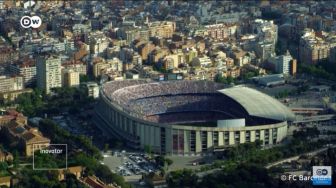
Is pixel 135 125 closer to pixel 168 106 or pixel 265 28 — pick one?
pixel 168 106

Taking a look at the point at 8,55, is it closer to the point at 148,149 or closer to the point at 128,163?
the point at 148,149

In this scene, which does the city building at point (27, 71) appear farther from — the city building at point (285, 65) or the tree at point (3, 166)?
the tree at point (3, 166)

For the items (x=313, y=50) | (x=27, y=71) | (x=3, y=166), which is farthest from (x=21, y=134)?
(x=313, y=50)

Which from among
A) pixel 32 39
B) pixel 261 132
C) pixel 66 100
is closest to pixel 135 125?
pixel 261 132

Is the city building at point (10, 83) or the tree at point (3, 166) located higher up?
the city building at point (10, 83)

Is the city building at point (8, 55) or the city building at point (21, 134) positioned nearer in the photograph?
the city building at point (21, 134)

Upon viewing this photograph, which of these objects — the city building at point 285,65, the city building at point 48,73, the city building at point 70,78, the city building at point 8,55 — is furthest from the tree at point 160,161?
the city building at point 8,55
